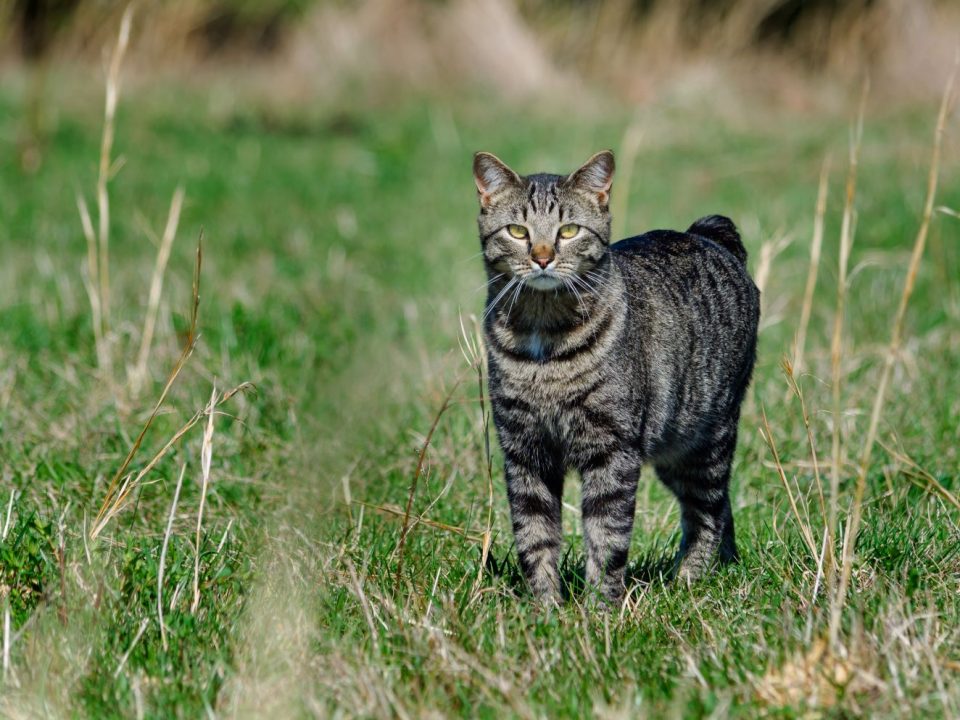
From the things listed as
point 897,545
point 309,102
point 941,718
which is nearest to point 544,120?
point 309,102

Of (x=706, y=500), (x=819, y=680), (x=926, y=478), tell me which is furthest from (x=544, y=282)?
(x=819, y=680)

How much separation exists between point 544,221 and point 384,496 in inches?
41.1

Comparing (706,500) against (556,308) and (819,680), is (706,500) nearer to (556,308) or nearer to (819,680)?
(556,308)

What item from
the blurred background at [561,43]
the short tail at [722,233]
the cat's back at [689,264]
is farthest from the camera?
the blurred background at [561,43]

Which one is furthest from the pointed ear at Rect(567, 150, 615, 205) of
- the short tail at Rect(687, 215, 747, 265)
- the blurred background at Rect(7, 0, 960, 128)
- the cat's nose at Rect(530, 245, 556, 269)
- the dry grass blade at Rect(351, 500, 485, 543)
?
the blurred background at Rect(7, 0, 960, 128)

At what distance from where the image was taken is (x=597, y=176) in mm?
3482

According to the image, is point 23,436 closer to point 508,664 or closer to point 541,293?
point 541,293

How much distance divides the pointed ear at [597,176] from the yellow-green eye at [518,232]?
22 centimetres

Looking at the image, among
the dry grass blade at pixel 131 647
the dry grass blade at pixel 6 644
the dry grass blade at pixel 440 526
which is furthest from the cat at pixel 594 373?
the dry grass blade at pixel 6 644

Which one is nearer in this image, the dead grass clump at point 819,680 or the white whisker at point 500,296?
the dead grass clump at point 819,680

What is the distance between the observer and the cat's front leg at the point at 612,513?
3.21 m

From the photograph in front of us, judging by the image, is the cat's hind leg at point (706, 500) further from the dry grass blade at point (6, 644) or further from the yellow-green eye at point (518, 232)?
the dry grass blade at point (6, 644)

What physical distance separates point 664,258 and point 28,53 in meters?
14.0

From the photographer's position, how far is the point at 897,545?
3.11 metres
